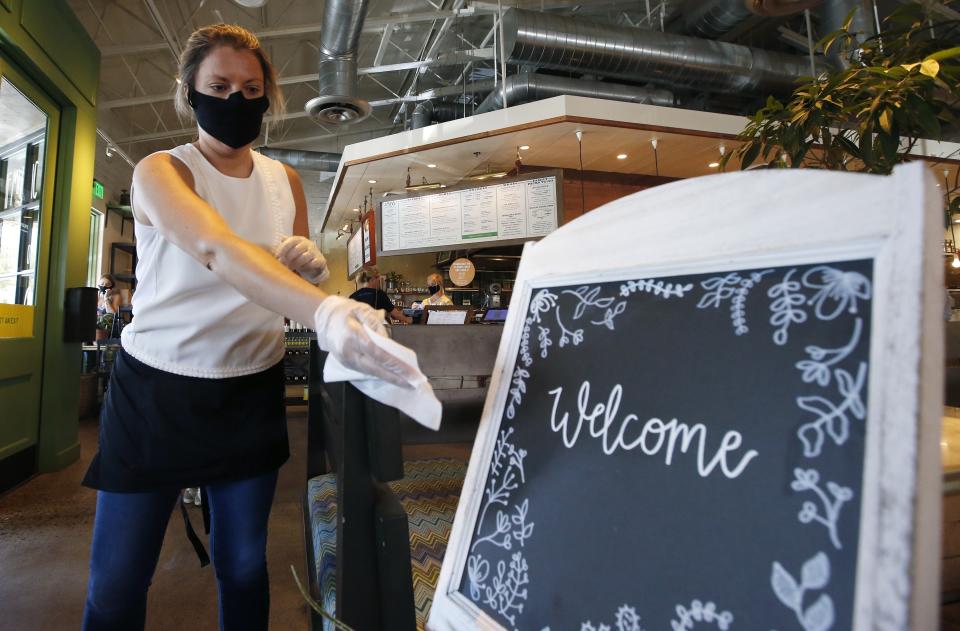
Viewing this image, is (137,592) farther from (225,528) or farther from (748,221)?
(748,221)

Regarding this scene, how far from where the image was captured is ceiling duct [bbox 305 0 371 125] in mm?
5285

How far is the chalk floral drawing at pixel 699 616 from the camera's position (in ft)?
1.10

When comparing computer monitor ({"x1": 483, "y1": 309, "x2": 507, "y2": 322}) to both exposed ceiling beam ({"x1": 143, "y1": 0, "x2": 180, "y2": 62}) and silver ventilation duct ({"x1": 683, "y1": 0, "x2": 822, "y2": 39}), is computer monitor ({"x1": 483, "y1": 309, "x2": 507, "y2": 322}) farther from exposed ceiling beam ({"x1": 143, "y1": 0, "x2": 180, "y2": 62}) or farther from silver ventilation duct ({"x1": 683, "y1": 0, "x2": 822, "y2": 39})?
exposed ceiling beam ({"x1": 143, "y1": 0, "x2": 180, "y2": 62})

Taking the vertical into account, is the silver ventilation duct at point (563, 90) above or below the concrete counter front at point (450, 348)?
above

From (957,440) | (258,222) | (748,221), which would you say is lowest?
(957,440)

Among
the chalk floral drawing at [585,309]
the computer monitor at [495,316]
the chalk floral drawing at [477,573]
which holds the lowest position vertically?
the chalk floral drawing at [477,573]

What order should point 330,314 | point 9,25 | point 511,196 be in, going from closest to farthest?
point 330,314
point 9,25
point 511,196

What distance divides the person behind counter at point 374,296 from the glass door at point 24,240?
2070 millimetres

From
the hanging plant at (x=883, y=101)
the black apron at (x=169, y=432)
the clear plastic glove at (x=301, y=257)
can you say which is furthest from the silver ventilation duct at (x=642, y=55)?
the black apron at (x=169, y=432)

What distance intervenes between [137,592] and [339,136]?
1122 cm

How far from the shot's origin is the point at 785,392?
1.14 ft

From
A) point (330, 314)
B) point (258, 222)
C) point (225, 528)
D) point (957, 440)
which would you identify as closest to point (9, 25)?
point (258, 222)

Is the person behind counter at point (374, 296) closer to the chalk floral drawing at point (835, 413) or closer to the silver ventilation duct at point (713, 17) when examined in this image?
the chalk floral drawing at point (835, 413)

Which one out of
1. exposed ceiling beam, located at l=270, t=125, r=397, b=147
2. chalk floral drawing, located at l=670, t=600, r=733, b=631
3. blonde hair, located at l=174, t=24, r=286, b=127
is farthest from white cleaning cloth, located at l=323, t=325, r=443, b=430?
exposed ceiling beam, located at l=270, t=125, r=397, b=147
